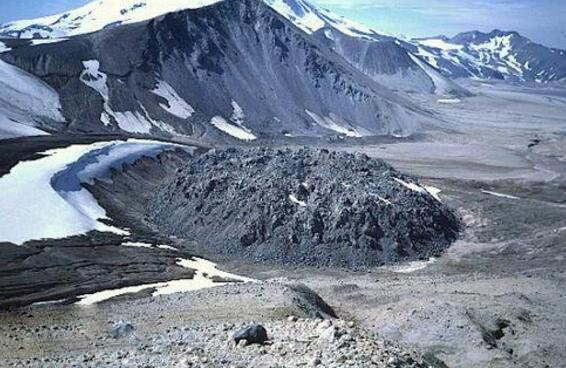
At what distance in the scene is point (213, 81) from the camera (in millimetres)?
104125

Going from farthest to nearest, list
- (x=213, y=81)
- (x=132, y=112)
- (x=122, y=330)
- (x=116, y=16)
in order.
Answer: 1. (x=116, y=16)
2. (x=213, y=81)
3. (x=132, y=112)
4. (x=122, y=330)

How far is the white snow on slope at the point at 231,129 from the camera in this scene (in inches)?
3703

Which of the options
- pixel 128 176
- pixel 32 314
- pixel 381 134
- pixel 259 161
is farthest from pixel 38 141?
pixel 381 134

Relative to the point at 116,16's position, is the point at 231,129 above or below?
below

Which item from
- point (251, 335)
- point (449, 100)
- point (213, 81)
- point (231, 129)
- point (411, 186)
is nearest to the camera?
point (251, 335)

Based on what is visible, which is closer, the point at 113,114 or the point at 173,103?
the point at 113,114

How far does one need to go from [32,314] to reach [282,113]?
81.3 metres

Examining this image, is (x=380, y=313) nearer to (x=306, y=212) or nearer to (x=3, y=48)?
(x=306, y=212)

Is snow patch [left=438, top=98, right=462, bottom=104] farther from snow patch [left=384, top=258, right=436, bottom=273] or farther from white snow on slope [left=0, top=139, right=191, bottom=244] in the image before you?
snow patch [left=384, top=258, right=436, bottom=273]

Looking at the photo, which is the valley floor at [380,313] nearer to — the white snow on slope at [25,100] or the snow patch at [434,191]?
the snow patch at [434,191]

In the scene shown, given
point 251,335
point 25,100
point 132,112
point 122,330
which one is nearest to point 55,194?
point 122,330

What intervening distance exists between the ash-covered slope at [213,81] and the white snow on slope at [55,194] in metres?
22.1

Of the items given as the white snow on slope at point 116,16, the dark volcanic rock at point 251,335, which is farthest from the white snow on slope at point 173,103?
the dark volcanic rock at point 251,335

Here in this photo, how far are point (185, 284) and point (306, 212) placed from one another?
45.5 ft
